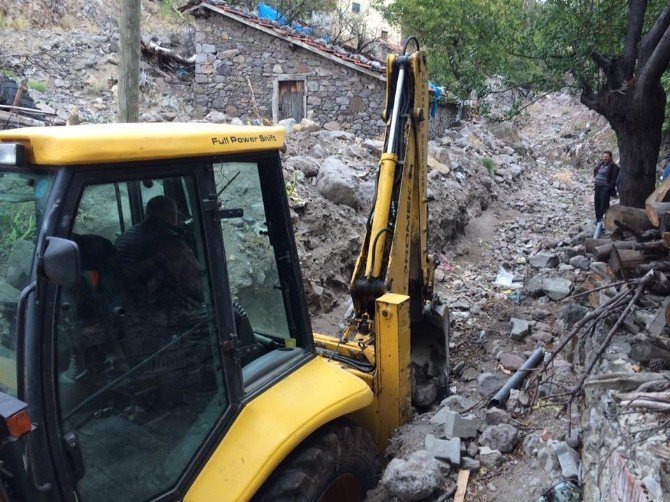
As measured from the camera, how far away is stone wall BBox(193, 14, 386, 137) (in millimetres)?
12703

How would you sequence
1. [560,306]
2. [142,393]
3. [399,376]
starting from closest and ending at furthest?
[142,393] < [399,376] < [560,306]

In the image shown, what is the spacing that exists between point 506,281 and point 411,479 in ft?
17.2

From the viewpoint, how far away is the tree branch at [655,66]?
6000 mm

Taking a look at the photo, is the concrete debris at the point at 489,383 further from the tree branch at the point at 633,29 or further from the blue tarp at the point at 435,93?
the blue tarp at the point at 435,93

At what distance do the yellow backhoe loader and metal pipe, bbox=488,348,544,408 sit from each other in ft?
4.33

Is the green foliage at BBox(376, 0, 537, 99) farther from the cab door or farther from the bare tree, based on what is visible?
the cab door

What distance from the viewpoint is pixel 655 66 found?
620cm

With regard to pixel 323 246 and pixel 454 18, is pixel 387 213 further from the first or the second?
pixel 454 18

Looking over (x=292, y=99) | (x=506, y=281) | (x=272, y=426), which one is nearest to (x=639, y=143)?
(x=506, y=281)

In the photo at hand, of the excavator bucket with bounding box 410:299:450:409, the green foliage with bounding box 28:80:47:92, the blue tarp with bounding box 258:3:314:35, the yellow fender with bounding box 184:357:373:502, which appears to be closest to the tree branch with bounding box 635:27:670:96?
the excavator bucket with bounding box 410:299:450:409

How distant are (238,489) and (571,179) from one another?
49.3 ft

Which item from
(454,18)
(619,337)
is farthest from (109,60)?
(619,337)

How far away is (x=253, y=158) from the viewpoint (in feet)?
8.05

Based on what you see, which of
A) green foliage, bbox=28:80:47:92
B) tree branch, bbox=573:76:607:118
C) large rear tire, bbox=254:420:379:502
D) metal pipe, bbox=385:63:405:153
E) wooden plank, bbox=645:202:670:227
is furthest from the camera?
green foliage, bbox=28:80:47:92
